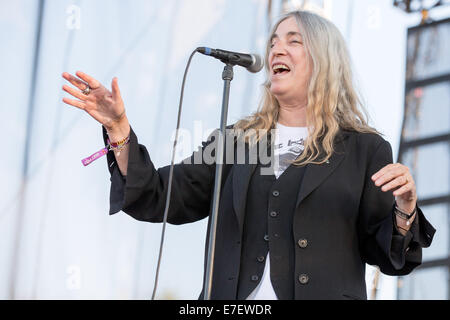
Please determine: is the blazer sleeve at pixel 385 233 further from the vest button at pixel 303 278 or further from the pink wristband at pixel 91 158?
the pink wristband at pixel 91 158

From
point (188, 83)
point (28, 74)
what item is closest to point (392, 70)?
point (188, 83)

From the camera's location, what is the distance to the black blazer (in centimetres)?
175

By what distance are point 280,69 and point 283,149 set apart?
288 mm

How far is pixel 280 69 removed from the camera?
2.12 meters

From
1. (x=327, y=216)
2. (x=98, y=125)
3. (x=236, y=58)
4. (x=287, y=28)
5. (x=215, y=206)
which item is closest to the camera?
(x=215, y=206)

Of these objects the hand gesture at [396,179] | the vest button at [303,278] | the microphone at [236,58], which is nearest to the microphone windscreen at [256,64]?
the microphone at [236,58]

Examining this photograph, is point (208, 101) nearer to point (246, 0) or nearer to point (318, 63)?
point (246, 0)

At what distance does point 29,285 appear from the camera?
2.97 m

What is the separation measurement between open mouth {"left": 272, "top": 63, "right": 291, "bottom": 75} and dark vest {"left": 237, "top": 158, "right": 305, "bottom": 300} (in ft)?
1.21

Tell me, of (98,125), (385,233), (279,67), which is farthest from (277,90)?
(98,125)

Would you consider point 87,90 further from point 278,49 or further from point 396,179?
point 396,179

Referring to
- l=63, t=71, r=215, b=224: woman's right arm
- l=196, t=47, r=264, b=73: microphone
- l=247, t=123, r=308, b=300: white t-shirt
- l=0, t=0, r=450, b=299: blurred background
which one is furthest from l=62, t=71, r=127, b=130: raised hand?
l=0, t=0, r=450, b=299: blurred background

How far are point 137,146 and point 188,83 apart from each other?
5.45 ft

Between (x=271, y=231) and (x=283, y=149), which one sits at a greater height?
(x=283, y=149)
